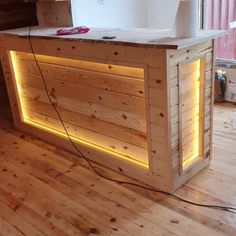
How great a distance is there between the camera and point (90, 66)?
232 centimetres

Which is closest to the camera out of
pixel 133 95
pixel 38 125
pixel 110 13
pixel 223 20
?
pixel 133 95

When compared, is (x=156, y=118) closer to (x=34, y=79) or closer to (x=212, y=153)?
(x=212, y=153)

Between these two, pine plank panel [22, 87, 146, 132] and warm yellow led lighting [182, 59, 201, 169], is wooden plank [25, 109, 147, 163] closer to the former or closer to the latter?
pine plank panel [22, 87, 146, 132]

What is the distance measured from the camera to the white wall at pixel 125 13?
3.38 m

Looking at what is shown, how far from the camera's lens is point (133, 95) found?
6.89 feet

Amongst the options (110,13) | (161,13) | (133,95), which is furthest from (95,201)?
(161,13)

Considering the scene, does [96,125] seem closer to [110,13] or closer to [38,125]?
[38,125]

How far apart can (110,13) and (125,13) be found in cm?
22

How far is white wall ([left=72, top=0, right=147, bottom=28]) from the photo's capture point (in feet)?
11.0

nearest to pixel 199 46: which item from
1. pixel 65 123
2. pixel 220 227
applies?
pixel 220 227

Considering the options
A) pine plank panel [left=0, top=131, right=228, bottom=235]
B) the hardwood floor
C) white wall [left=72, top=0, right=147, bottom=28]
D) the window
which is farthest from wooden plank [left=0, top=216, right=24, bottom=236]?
the window

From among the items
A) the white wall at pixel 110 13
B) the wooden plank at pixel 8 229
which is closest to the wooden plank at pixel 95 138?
the wooden plank at pixel 8 229

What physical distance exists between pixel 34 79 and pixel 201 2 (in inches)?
78.7

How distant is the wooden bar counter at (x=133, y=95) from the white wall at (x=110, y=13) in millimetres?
798
